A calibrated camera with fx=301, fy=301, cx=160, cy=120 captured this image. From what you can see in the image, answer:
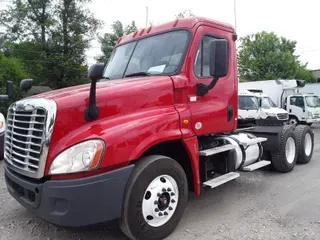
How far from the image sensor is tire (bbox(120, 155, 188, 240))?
308 centimetres

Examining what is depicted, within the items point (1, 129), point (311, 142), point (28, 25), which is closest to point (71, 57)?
point (28, 25)

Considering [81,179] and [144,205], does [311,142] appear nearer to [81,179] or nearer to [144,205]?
[144,205]

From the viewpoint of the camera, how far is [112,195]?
2.95 metres

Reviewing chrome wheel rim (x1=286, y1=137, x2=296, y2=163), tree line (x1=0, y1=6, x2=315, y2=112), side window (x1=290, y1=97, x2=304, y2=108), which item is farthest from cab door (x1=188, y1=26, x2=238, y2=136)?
tree line (x1=0, y1=6, x2=315, y2=112)

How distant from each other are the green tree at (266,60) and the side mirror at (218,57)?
99.4 feet

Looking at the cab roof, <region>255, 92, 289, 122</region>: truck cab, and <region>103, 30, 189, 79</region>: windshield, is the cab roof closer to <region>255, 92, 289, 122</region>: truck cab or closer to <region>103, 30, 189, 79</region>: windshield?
<region>103, 30, 189, 79</region>: windshield

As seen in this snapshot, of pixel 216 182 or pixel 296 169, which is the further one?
pixel 296 169

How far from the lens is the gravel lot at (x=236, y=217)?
11.6 ft

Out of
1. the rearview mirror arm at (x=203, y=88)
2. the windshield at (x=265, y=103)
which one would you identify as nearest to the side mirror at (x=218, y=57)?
the rearview mirror arm at (x=203, y=88)

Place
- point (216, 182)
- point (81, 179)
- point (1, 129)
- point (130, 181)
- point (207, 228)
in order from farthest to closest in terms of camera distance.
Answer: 1. point (1, 129)
2. point (216, 182)
3. point (207, 228)
4. point (130, 181)
5. point (81, 179)

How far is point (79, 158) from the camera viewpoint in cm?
287

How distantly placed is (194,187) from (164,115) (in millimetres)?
1081

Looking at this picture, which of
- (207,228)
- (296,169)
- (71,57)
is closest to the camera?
(207,228)

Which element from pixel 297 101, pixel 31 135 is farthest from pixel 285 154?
pixel 297 101
